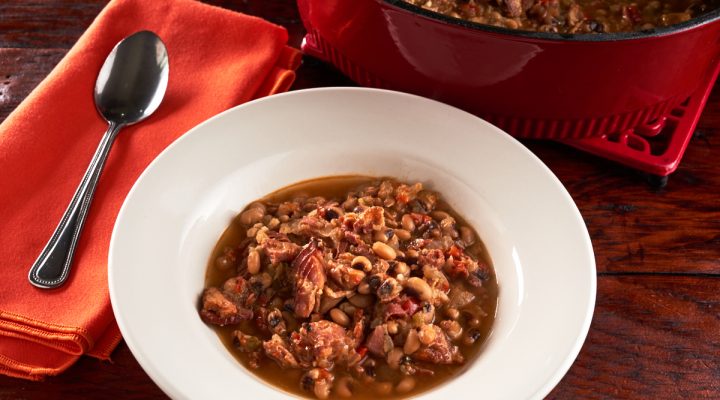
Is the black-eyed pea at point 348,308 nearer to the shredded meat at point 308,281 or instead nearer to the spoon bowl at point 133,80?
the shredded meat at point 308,281

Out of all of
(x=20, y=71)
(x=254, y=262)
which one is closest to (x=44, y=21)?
(x=20, y=71)

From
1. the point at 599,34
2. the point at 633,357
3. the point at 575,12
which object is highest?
the point at 599,34

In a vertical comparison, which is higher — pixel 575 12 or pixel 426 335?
pixel 575 12

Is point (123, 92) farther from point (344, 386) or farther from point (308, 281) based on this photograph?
point (344, 386)

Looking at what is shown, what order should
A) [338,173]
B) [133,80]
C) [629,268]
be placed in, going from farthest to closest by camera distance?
[133,80], [338,173], [629,268]

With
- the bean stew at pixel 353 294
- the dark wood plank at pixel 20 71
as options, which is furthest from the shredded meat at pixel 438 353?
the dark wood plank at pixel 20 71

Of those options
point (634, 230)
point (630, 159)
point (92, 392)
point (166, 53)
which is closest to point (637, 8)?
point (630, 159)

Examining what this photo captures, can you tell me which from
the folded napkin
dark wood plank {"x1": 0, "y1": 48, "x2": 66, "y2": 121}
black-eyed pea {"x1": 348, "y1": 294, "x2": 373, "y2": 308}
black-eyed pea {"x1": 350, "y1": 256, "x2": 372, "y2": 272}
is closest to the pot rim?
black-eyed pea {"x1": 350, "y1": 256, "x2": 372, "y2": 272}

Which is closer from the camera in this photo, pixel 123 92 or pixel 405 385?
pixel 405 385
